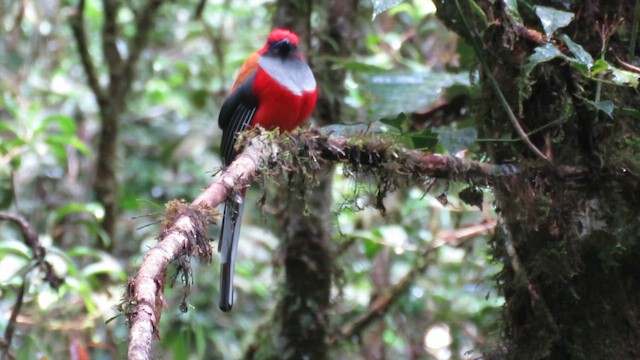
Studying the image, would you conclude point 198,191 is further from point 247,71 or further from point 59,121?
point 247,71

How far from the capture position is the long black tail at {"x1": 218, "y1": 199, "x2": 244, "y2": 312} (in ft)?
6.49

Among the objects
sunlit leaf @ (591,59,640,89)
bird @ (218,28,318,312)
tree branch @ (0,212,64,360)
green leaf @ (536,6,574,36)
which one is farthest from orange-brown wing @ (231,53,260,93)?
sunlit leaf @ (591,59,640,89)

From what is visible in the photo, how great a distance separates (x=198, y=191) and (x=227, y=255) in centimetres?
176

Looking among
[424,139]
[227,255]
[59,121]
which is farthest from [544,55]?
[59,121]

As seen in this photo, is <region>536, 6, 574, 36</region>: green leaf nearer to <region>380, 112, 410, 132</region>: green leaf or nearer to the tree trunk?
<region>380, 112, 410, 132</region>: green leaf

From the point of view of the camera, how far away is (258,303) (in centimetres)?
479

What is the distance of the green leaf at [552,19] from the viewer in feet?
5.06

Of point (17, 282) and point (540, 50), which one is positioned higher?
point (540, 50)

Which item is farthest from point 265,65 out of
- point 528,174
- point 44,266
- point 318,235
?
point 528,174

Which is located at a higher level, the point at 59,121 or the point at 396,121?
the point at 59,121

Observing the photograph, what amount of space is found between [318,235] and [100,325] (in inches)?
60.7

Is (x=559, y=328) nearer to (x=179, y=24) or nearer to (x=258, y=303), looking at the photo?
(x=258, y=303)

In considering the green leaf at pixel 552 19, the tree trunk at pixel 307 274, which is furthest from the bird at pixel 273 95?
the green leaf at pixel 552 19

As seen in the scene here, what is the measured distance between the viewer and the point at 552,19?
1566mm
